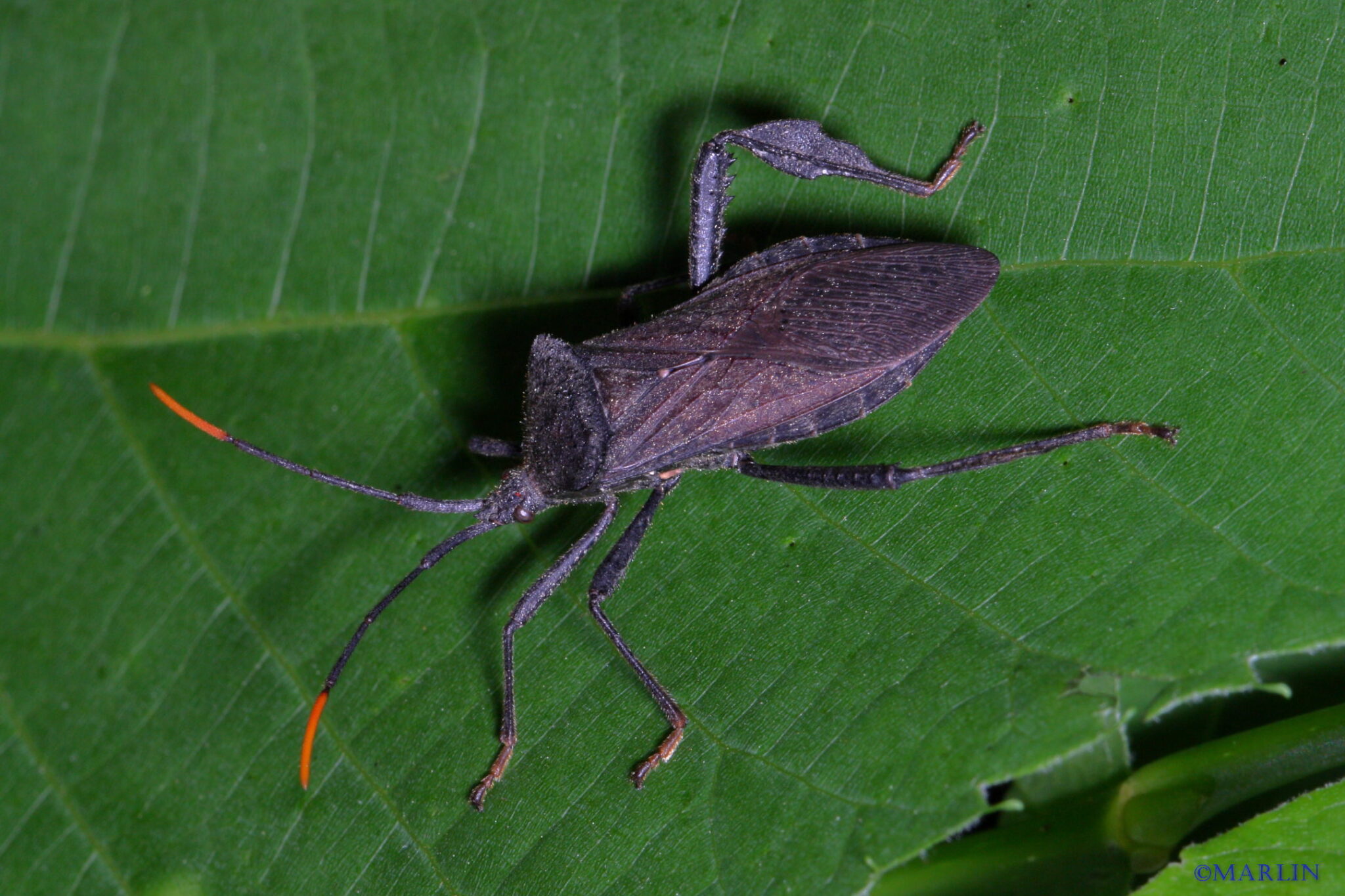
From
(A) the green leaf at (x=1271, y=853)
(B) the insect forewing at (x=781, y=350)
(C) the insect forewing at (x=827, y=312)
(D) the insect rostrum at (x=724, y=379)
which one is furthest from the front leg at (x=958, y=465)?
(A) the green leaf at (x=1271, y=853)

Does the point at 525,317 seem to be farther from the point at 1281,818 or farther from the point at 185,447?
the point at 1281,818

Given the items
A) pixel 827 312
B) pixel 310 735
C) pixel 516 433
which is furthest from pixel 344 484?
pixel 827 312

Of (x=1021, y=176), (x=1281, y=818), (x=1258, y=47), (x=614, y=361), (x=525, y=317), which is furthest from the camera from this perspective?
(x=525, y=317)

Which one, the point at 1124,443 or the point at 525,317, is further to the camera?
the point at 525,317

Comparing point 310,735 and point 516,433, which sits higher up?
point 516,433

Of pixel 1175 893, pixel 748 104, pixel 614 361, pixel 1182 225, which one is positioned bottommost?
pixel 1175 893

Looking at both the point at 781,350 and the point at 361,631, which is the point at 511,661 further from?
the point at 781,350

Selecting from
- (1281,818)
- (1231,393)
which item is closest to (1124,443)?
(1231,393)
